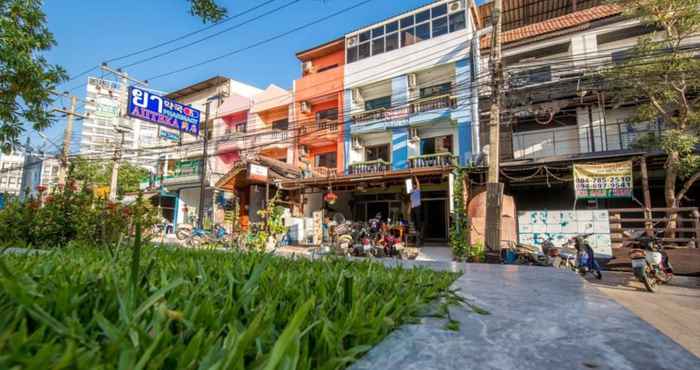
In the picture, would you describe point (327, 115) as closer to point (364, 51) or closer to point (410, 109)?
point (364, 51)

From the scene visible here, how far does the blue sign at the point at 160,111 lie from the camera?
10.5 metres

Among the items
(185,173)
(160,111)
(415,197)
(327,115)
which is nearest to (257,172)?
(160,111)

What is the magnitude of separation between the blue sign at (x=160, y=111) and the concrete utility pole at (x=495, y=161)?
35.0ft

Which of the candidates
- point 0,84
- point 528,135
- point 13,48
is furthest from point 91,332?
point 528,135

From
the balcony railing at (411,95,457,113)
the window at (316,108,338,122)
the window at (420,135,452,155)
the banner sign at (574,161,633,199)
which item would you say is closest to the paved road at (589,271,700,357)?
the banner sign at (574,161,633,199)

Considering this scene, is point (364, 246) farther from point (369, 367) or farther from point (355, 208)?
point (369, 367)

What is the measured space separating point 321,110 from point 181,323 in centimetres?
1515

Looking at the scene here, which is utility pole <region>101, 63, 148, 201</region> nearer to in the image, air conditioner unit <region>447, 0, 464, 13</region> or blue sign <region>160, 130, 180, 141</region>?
blue sign <region>160, 130, 180, 141</region>

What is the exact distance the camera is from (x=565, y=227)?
25.7ft

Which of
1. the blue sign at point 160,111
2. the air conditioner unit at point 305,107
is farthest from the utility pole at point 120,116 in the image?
the air conditioner unit at point 305,107

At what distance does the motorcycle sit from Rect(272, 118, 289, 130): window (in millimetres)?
14022

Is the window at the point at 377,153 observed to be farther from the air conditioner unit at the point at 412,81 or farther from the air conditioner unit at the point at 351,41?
the air conditioner unit at the point at 351,41

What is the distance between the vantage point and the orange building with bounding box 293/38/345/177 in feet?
46.6

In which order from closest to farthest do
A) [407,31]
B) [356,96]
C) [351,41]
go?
1. [407,31]
2. [356,96]
3. [351,41]
